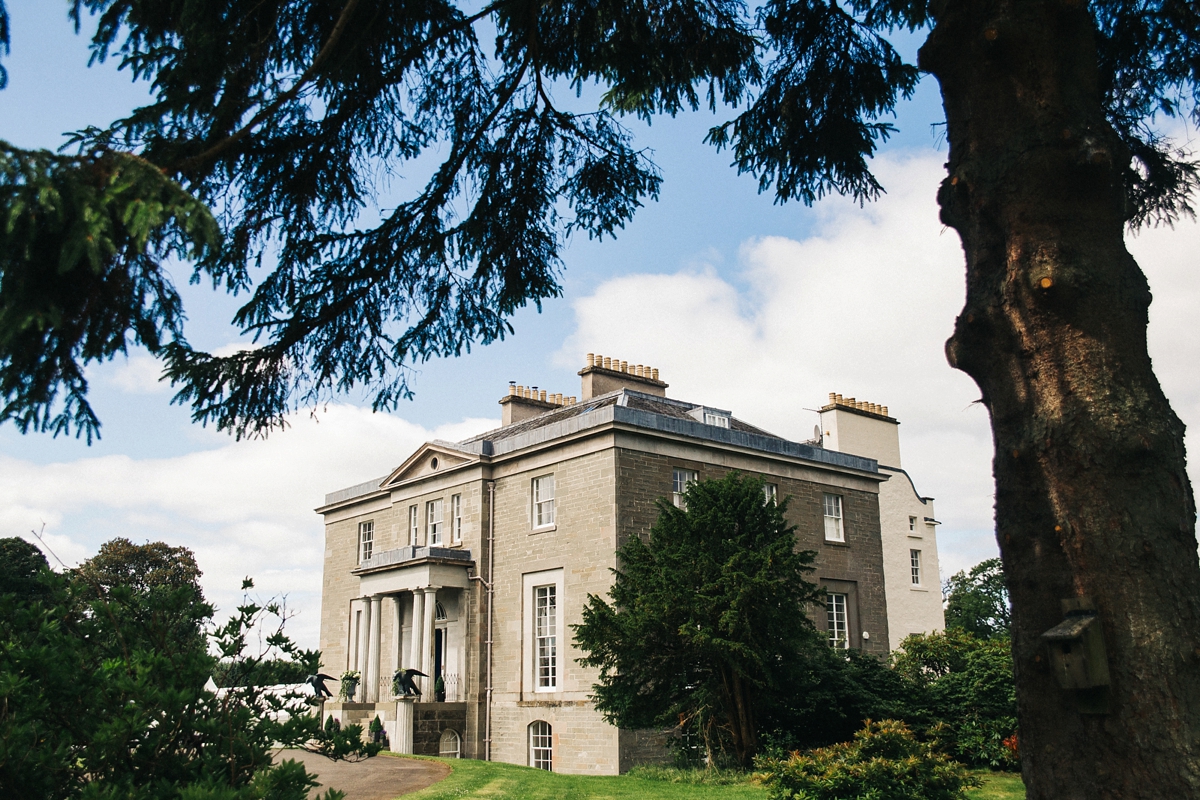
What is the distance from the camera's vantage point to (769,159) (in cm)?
999

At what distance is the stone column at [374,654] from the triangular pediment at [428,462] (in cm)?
383

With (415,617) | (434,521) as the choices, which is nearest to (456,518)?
(434,521)

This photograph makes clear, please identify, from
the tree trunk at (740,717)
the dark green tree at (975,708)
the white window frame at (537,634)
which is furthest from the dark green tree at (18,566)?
the dark green tree at (975,708)

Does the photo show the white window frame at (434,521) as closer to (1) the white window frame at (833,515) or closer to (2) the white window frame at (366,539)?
(2) the white window frame at (366,539)

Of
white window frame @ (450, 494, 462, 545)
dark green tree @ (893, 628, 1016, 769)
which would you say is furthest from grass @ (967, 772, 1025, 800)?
white window frame @ (450, 494, 462, 545)

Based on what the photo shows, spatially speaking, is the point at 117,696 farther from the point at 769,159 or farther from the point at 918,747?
the point at 918,747

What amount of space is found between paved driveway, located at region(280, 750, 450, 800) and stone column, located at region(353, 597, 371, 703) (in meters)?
7.89

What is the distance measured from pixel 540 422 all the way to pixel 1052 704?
24129 mm

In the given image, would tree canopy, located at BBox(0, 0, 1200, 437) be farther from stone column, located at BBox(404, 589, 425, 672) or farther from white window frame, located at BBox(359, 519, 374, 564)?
white window frame, located at BBox(359, 519, 374, 564)

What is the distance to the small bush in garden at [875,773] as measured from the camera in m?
11.2

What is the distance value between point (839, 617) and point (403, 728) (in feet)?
39.8

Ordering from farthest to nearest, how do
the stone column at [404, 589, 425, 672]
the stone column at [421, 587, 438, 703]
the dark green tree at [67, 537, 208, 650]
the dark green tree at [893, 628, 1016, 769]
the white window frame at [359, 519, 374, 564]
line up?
the white window frame at [359, 519, 374, 564], the stone column at [404, 589, 425, 672], the stone column at [421, 587, 438, 703], the dark green tree at [893, 628, 1016, 769], the dark green tree at [67, 537, 208, 650]

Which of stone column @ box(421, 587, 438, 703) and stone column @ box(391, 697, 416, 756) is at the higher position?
stone column @ box(421, 587, 438, 703)

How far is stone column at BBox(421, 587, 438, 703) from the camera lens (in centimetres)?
2550
